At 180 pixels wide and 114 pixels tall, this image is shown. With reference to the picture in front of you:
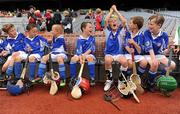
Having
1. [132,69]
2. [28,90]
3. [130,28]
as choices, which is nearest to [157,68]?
[132,69]

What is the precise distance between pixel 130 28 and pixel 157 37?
1.72 ft

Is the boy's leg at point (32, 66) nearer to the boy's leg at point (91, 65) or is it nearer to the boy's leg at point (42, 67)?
the boy's leg at point (42, 67)

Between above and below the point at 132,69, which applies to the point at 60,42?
above

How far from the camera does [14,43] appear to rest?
6.96 m

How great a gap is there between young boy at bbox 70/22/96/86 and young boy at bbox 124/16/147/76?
2.08 feet

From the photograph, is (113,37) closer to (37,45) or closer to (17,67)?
(37,45)

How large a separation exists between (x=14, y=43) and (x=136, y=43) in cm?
240

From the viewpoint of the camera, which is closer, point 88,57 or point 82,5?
point 88,57

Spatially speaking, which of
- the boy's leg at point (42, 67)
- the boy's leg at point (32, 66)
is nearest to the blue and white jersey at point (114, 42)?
the boy's leg at point (42, 67)

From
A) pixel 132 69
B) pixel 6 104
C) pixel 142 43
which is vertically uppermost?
pixel 142 43

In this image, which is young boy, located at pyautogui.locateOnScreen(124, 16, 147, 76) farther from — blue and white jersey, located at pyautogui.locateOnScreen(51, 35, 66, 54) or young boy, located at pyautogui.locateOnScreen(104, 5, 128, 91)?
blue and white jersey, located at pyautogui.locateOnScreen(51, 35, 66, 54)

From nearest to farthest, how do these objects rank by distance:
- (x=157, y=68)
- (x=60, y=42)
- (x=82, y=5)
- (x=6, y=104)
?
1. (x=6, y=104)
2. (x=157, y=68)
3. (x=60, y=42)
4. (x=82, y=5)

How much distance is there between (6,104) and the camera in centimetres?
582

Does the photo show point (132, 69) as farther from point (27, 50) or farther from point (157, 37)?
point (27, 50)
